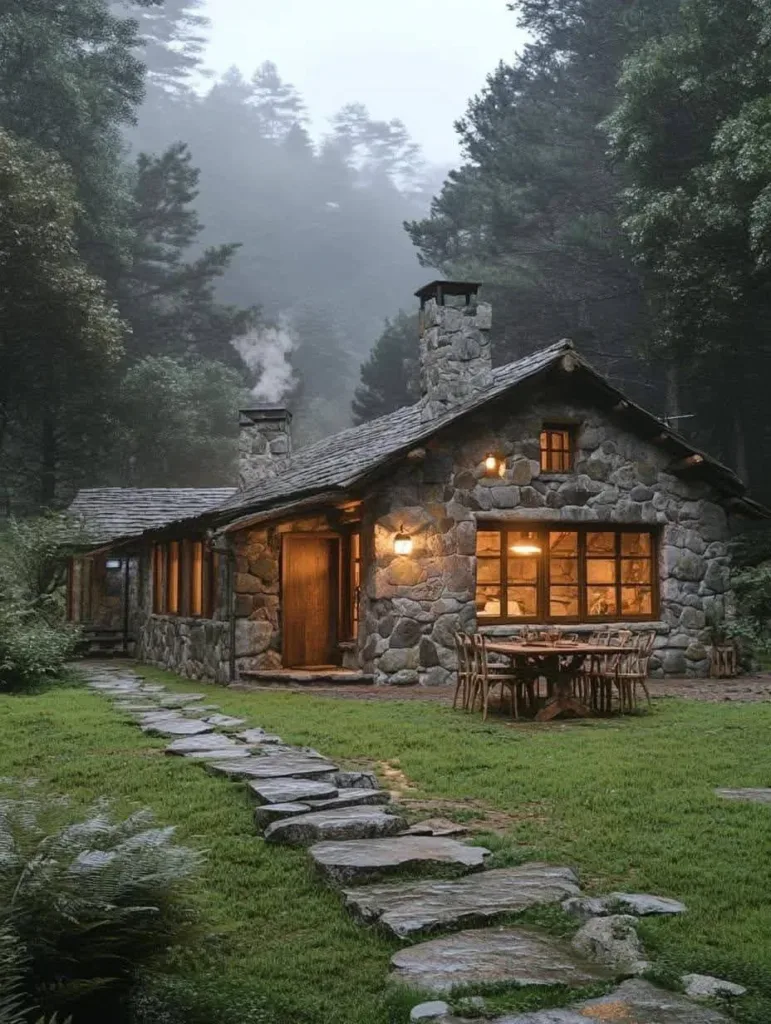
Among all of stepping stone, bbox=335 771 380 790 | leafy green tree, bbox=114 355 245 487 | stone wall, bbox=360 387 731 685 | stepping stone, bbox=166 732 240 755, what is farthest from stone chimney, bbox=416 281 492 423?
leafy green tree, bbox=114 355 245 487

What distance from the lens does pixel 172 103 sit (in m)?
107

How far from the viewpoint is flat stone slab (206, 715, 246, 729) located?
962 cm

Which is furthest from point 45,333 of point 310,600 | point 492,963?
point 492,963

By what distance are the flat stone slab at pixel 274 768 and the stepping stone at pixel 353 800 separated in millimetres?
589

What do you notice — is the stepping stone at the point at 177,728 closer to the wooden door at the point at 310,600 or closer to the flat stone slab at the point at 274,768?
the flat stone slab at the point at 274,768

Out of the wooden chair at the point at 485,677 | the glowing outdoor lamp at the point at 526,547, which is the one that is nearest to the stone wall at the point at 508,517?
the glowing outdoor lamp at the point at 526,547

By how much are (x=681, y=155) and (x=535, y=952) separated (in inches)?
923

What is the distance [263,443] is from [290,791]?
47.8ft

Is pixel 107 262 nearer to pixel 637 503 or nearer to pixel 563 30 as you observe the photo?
pixel 563 30

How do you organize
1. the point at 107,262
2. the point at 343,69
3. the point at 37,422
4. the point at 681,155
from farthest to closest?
the point at 343,69, the point at 107,262, the point at 37,422, the point at 681,155

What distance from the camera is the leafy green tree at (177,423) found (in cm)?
3478

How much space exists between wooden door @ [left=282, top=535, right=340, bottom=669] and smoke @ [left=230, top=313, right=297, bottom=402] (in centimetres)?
3077

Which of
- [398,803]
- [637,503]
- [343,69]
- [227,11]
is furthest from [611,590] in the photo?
[227,11]

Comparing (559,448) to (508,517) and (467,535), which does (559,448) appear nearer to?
(508,517)
